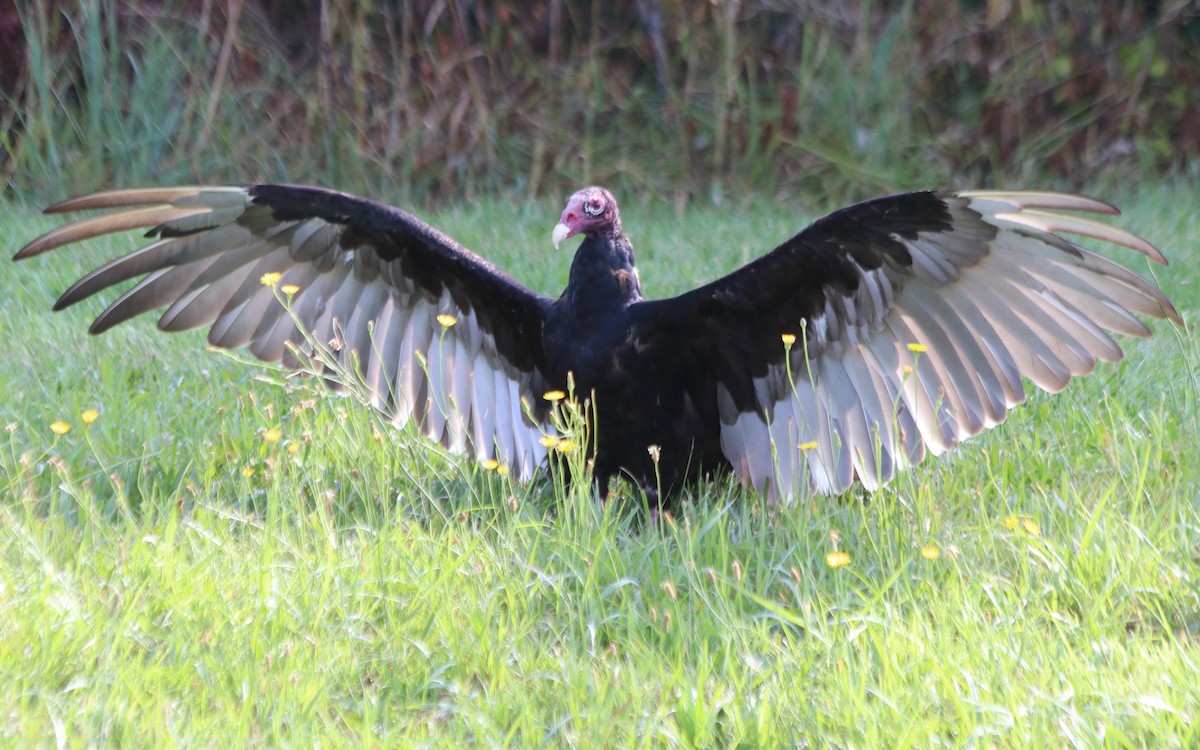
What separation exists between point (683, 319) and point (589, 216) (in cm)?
40

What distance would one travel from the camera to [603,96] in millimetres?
7590

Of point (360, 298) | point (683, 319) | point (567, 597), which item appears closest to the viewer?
point (567, 597)

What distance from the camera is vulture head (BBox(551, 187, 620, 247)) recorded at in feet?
11.2

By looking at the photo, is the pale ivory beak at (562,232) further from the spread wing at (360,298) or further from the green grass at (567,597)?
the green grass at (567,597)

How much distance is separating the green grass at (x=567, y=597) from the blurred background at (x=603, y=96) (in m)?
3.31

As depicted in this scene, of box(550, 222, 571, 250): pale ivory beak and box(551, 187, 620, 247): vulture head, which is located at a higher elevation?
box(551, 187, 620, 247): vulture head

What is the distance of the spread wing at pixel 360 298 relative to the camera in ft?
11.3

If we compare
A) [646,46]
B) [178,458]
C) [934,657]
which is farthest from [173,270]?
[646,46]

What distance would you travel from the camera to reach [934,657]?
2.44 meters

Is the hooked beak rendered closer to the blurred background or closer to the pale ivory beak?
the pale ivory beak

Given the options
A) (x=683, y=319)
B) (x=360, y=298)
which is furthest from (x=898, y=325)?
(x=360, y=298)

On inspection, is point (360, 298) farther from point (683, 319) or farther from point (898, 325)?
point (898, 325)

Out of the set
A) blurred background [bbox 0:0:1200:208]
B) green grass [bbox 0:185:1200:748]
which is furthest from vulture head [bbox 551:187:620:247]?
blurred background [bbox 0:0:1200:208]

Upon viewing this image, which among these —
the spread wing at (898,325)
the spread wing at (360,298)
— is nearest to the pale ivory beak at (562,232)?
the spread wing at (360,298)
